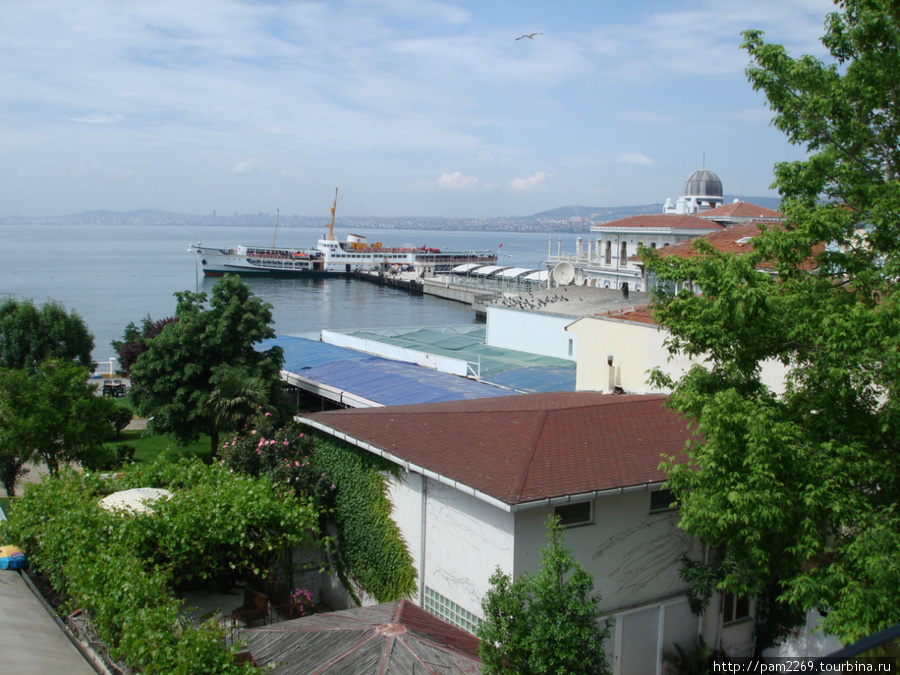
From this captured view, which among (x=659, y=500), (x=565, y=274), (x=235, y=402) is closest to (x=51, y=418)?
(x=235, y=402)

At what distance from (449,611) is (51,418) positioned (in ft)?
35.0

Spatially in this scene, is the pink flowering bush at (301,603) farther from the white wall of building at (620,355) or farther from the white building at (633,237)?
the white building at (633,237)

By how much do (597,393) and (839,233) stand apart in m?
8.15

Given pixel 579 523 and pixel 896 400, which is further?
pixel 579 523

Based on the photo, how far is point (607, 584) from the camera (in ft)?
31.0

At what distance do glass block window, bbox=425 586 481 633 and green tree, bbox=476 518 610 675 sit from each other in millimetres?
2572

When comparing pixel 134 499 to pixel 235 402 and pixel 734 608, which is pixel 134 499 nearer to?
pixel 235 402

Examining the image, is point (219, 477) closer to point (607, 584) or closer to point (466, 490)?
point (466, 490)

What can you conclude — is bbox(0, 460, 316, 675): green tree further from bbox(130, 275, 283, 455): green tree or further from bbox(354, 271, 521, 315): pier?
bbox(354, 271, 521, 315): pier

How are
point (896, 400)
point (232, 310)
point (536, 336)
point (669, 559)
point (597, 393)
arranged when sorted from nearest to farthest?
point (896, 400) < point (669, 559) < point (597, 393) < point (232, 310) < point (536, 336)

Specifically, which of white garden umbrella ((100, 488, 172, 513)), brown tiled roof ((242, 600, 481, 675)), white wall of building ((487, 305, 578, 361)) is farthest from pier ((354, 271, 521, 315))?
brown tiled roof ((242, 600, 481, 675))

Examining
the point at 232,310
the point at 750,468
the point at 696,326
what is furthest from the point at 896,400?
the point at 232,310

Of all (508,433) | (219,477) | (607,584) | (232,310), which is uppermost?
(232,310)

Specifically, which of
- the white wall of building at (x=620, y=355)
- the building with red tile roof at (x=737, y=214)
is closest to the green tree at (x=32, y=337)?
the white wall of building at (x=620, y=355)
